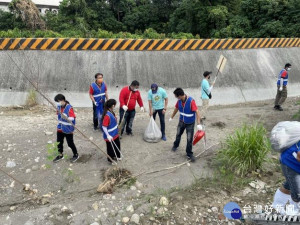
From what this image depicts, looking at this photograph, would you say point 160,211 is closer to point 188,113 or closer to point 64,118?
point 188,113

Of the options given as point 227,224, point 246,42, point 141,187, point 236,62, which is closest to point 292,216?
point 227,224

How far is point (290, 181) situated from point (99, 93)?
413 centimetres

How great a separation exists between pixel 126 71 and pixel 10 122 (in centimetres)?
376

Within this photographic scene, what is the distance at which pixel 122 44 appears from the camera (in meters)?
9.02

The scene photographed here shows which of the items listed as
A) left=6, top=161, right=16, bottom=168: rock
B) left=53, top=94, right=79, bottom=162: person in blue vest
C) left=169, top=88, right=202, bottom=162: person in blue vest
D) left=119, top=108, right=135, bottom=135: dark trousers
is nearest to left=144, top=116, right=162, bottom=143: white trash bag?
left=119, top=108, right=135, bottom=135: dark trousers

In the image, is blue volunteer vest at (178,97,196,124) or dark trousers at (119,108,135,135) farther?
dark trousers at (119,108,135,135)

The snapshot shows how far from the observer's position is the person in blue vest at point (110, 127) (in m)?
4.54

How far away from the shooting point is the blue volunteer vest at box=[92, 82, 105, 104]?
5935 millimetres

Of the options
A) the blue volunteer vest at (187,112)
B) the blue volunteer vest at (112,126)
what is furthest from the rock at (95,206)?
the blue volunteer vest at (187,112)

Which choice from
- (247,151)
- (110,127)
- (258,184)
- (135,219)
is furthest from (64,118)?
(258,184)

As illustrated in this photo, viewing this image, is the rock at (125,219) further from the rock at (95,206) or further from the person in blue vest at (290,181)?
the person in blue vest at (290,181)

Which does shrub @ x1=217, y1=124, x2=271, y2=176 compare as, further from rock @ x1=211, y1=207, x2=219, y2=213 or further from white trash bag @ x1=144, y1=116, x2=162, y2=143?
white trash bag @ x1=144, y1=116, x2=162, y2=143

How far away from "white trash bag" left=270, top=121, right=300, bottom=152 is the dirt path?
138 cm

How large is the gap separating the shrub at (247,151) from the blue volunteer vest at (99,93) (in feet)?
9.64
